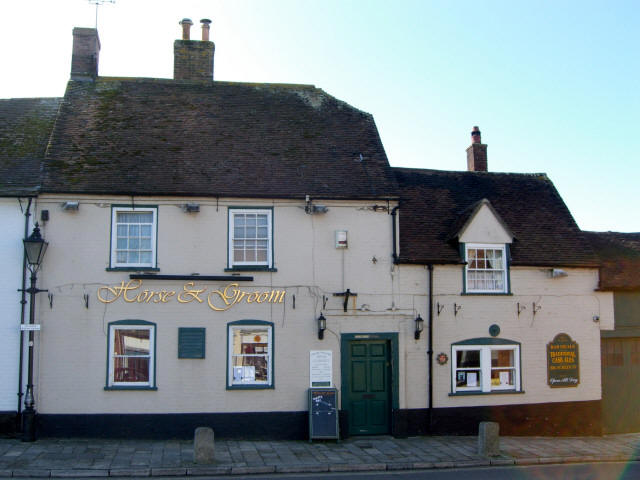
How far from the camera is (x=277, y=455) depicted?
541 inches

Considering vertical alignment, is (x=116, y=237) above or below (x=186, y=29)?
below

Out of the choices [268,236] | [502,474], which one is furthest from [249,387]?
[502,474]

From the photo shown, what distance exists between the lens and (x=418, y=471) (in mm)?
13164

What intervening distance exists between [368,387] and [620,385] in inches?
301

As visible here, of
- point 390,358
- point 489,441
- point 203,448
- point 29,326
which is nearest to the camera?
point 203,448

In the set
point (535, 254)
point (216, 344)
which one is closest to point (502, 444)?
point (535, 254)

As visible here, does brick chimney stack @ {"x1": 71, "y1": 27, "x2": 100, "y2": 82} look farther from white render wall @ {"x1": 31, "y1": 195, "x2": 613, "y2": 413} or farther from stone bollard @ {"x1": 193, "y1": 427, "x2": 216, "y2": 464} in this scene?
stone bollard @ {"x1": 193, "y1": 427, "x2": 216, "y2": 464}

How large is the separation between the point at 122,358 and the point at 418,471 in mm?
7258

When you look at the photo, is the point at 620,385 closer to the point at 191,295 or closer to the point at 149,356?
the point at 191,295

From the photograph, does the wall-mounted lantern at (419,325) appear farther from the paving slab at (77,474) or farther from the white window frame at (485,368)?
the paving slab at (77,474)

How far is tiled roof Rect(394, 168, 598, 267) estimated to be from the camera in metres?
16.9

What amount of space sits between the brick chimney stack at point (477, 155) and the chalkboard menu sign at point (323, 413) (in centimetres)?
1001

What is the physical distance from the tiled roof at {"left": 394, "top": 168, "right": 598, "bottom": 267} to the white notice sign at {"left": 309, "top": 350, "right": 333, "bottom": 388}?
307 cm

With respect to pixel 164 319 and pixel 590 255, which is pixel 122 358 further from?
pixel 590 255
